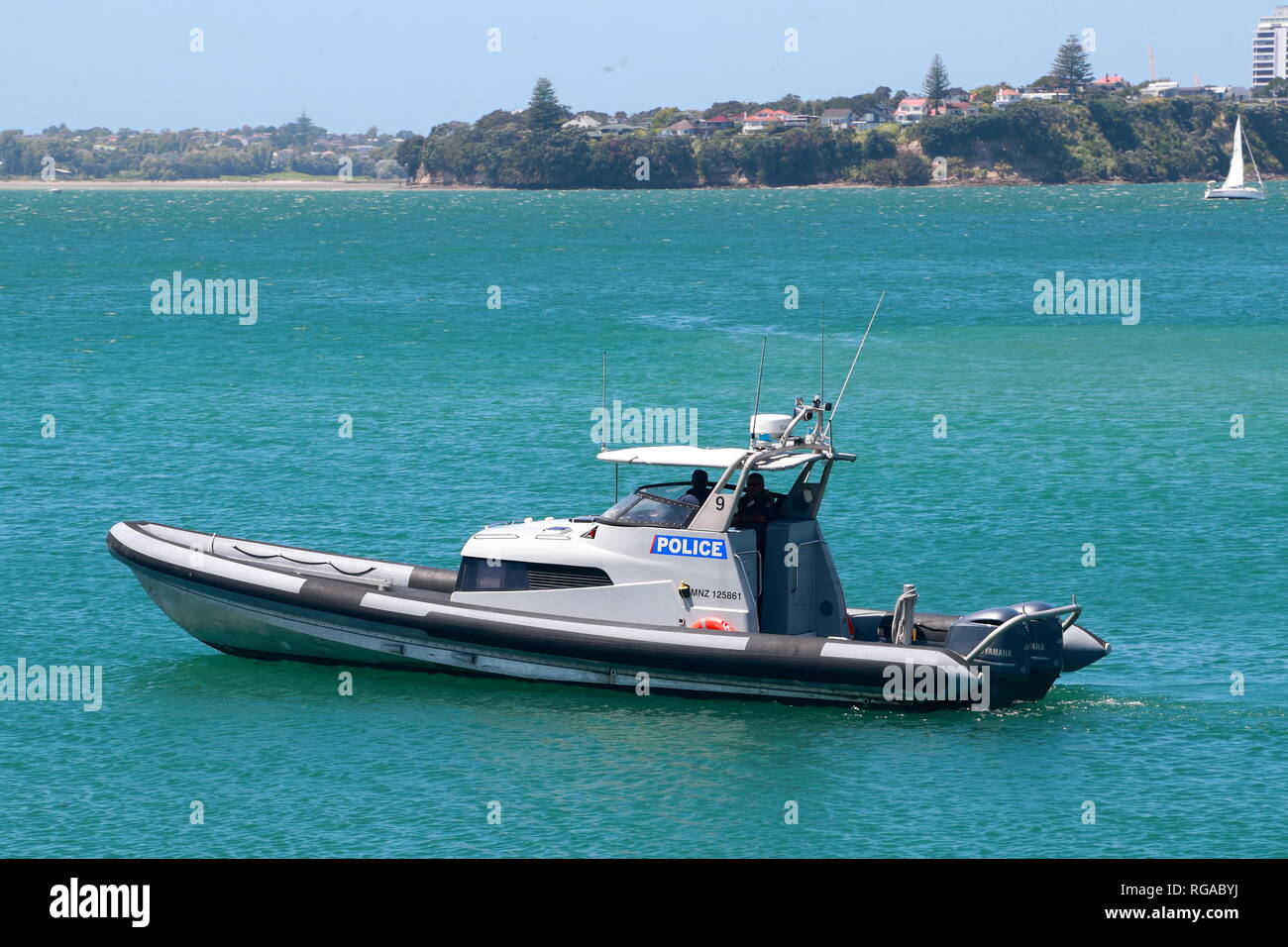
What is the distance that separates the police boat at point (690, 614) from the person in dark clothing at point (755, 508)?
0.02 meters

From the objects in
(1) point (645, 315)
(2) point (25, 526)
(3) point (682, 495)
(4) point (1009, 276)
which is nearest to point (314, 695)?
(3) point (682, 495)

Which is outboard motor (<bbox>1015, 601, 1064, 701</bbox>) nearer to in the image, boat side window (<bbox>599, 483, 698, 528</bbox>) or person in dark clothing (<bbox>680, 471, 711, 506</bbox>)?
person in dark clothing (<bbox>680, 471, 711, 506</bbox>)

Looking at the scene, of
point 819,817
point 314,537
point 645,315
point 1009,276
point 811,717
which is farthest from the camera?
point 1009,276

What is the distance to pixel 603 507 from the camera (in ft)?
96.1

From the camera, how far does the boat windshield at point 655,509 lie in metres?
18.3

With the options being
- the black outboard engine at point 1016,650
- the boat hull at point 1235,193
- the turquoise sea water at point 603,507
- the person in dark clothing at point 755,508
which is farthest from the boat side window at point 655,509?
the boat hull at point 1235,193

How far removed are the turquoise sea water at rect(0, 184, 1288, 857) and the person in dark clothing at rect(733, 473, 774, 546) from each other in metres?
2.03

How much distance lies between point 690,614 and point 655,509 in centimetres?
121

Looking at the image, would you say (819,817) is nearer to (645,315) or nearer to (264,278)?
(645,315)

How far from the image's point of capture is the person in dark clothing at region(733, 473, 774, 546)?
1841 centimetres

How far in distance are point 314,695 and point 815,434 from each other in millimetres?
6355

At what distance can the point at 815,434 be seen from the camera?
Result: 18.8 m

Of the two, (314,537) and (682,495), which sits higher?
(682,495)

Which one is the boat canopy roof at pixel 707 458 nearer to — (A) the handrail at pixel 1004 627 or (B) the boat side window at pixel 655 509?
(B) the boat side window at pixel 655 509
